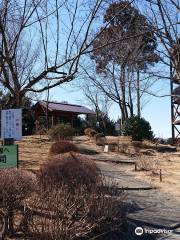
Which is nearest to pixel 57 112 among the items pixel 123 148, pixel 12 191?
pixel 123 148

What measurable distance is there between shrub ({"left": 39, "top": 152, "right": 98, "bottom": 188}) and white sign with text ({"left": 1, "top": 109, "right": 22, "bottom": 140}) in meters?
1.05

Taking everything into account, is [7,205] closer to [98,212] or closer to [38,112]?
[98,212]

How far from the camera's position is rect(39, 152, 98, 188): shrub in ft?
30.0

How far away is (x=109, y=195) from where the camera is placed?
8.42 metres

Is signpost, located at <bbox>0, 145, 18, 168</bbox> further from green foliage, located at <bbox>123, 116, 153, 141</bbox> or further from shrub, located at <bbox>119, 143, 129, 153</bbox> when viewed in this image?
green foliage, located at <bbox>123, 116, 153, 141</bbox>

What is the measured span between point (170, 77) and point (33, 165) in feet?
21.0

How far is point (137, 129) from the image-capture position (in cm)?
3278

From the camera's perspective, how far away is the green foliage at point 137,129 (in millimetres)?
32719

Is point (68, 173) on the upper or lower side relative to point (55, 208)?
upper

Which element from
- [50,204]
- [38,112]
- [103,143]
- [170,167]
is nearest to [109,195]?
[50,204]

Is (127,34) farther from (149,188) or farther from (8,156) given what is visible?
(8,156)

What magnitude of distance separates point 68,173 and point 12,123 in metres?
1.78

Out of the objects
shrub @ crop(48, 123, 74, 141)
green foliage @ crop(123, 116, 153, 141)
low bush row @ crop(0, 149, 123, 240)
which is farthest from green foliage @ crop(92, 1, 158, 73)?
green foliage @ crop(123, 116, 153, 141)

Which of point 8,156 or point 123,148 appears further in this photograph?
point 123,148
